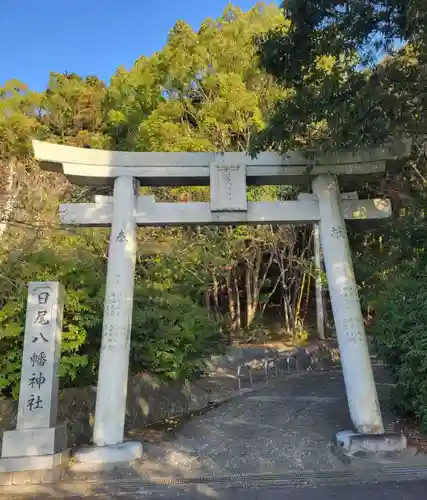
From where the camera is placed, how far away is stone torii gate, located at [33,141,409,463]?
6812 mm

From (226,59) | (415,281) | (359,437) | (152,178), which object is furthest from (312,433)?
(226,59)

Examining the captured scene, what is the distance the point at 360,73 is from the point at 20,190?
9.02 meters

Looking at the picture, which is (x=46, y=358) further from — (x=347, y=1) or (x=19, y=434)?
(x=347, y=1)

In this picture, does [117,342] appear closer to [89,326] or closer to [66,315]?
[89,326]

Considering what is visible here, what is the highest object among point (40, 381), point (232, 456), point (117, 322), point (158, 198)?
point (158, 198)

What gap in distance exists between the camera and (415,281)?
283 inches

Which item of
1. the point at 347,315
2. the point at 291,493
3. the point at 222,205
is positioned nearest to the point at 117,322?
the point at 222,205

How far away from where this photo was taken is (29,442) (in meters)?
5.89

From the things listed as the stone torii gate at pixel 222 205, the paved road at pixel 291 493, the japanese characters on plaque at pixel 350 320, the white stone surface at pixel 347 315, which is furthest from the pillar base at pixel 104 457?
the japanese characters on plaque at pixel 350 320

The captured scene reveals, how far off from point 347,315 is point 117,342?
10.9 feet

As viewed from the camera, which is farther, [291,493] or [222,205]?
[222,205]

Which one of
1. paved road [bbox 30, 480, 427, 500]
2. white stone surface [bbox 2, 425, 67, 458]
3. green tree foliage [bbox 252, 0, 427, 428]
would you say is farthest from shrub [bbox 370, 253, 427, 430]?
white stone surface [bbox 2, 425, 67, 458]

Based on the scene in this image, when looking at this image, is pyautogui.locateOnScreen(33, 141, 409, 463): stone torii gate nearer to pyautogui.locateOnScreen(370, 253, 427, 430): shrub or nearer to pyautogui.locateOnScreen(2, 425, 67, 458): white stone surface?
pyautogui.locateOnScreen(370, 253, 427, 430): shrub

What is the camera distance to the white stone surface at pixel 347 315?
21.2 ft
